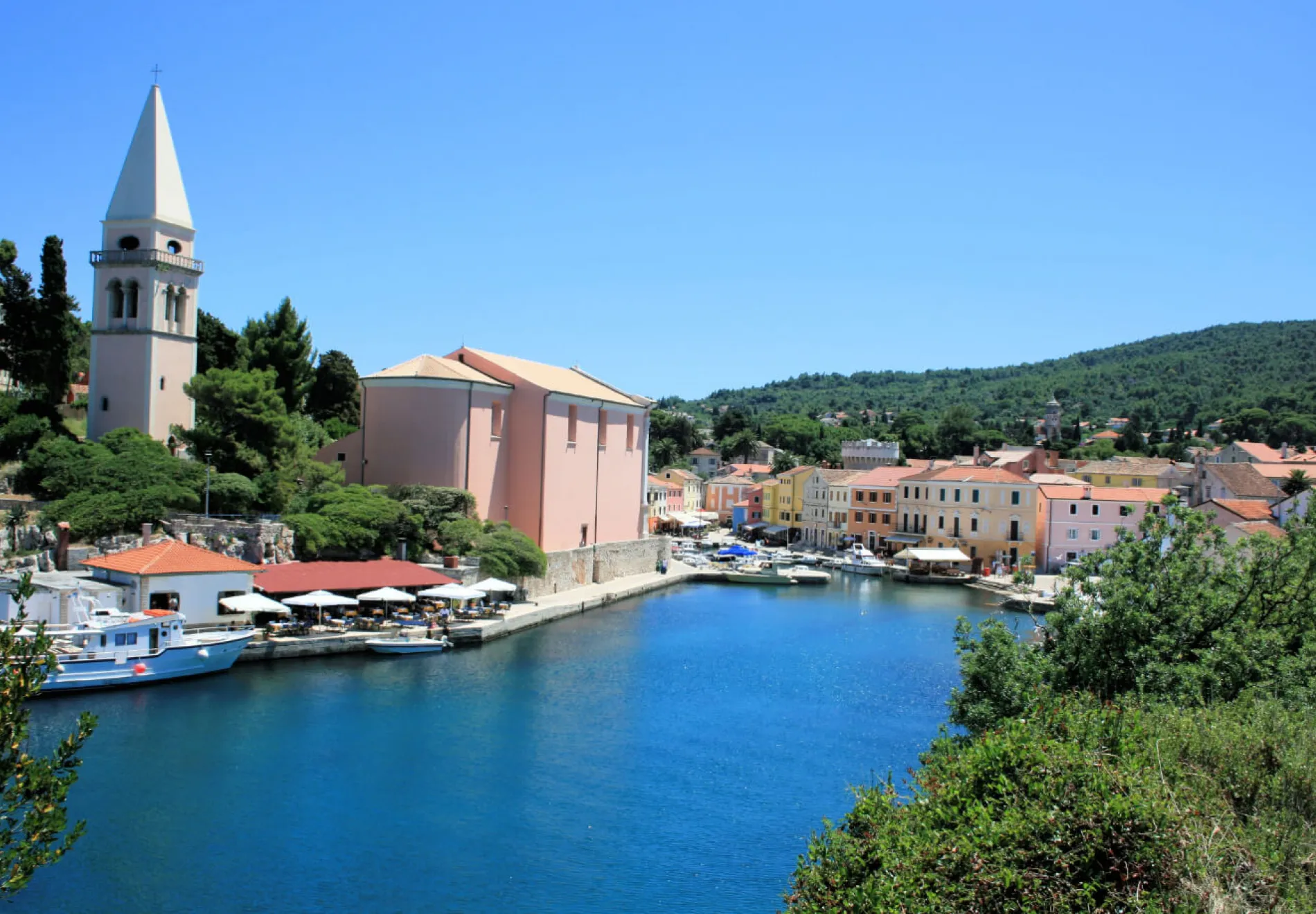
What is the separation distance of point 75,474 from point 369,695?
428 inches

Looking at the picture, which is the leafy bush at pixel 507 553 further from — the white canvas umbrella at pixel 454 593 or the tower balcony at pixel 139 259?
the tower balcony at pixel 139 259

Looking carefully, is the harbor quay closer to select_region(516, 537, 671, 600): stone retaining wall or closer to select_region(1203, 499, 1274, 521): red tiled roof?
select_region(516, 537, 671, 600): stone retaining wall

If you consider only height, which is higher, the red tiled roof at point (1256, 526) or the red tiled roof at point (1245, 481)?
the red tiled roof at point (1245, 481)

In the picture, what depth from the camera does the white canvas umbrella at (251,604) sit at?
75.7ft

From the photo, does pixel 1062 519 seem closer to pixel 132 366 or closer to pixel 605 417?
pixel 605 417

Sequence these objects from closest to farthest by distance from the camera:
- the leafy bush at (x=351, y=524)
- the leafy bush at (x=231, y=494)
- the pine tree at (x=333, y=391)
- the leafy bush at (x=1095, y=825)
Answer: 1. the leafy bush at (x=1095, y=825)
2. the leafy bush at (x=231, y=494)
3. the leafy bush at (x=351, y=524)
4. the pine tree at (x=333, y=391)

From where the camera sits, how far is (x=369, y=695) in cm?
2020

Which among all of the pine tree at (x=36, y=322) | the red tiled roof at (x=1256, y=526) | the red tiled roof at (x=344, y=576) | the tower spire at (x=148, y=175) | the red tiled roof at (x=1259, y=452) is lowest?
the red tiled roof at (x=344, y=576)

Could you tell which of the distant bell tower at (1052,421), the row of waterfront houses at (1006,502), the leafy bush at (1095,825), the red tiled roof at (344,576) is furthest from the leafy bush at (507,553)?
the distant bell tower at (1052,421)

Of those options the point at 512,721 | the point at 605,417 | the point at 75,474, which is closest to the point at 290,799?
the point at 512,721

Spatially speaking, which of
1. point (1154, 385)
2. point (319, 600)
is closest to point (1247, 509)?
point (319, 600)

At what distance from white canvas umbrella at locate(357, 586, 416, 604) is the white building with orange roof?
277cm

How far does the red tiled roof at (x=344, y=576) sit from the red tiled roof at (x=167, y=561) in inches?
32.4

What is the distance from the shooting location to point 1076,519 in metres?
45.3
